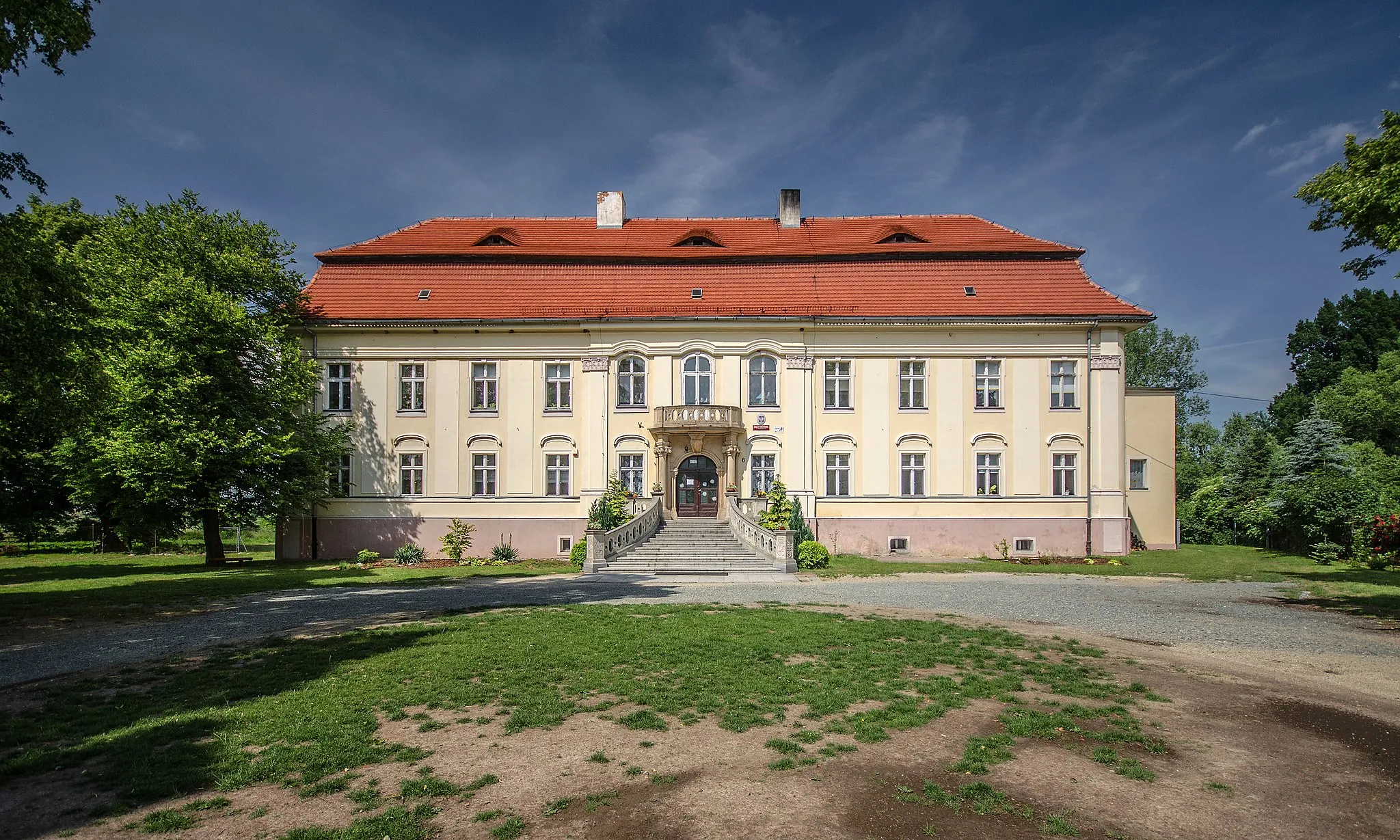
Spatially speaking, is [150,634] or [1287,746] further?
[150,634]

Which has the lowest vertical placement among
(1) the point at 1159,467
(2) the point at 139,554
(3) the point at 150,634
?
(2) the point at 139,554

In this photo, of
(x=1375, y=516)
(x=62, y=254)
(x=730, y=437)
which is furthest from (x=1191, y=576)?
(x=62, y=254)

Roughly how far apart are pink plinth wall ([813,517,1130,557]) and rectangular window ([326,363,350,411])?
63.2 ft

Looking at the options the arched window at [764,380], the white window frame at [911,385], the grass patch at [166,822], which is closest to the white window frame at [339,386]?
the arched window at [764,380]

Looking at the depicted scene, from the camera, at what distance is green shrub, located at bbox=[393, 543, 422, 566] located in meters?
26.4

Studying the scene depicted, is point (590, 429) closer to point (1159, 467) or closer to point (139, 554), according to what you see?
point (139, 554)

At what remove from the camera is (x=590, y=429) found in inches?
1131

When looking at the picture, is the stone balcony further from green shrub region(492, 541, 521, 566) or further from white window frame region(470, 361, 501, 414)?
green shrub region(492, 541, 521, 566)

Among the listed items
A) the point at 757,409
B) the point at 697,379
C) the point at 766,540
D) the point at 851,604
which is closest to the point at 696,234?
the point at 697,379

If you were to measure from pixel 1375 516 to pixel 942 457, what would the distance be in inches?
525

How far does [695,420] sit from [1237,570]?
705 inches

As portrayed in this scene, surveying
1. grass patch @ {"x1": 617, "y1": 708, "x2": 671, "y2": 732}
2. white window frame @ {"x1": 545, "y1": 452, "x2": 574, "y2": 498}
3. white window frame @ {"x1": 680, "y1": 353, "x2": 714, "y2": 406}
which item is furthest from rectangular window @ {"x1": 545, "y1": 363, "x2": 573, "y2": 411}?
grass patch @ {"x1": 617, "y1": 708, "x2": 671, "y2": 732}

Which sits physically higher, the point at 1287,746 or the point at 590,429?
the point at 590,429

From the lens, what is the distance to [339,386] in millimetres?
29141
